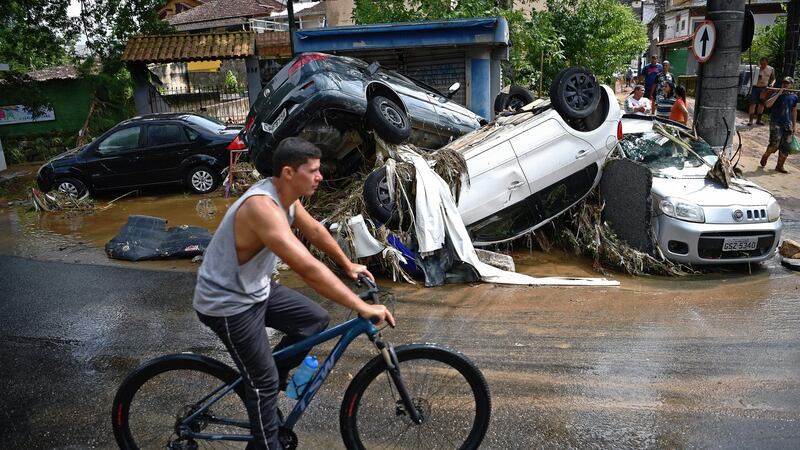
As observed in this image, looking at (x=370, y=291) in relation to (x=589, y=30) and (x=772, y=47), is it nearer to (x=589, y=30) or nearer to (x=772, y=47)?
(x=589, y=30)

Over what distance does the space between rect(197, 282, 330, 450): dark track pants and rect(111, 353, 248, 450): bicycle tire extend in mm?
207

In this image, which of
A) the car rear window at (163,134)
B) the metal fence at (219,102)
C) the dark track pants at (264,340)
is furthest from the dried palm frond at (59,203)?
the dark track pants at (264,340)

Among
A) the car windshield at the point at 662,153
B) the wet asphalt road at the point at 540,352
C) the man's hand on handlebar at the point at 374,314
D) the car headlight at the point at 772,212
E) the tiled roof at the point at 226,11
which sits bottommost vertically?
the wet asphalt road at the point at 540,352

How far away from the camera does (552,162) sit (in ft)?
23.4

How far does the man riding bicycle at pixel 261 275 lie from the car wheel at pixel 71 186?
10.3m

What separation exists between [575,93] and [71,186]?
372 inches

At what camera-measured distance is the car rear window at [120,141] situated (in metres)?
11.8

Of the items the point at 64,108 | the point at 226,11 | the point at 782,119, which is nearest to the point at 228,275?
the point at 782,119

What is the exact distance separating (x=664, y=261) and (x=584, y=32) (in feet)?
47.3

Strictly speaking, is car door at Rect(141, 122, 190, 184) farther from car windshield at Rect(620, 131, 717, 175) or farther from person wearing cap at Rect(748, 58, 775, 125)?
person wearing cap at Rect(748, 58, 775, 125)

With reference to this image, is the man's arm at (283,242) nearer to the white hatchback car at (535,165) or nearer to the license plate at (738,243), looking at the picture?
the white hatchback car at (535,165)

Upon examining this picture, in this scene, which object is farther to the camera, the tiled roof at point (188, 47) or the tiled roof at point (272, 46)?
the tiled roof at point (272, 46)

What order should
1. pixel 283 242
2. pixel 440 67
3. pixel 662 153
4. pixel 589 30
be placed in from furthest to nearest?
1. pixel 589 30
2. pixel 440 67
3. pixel 662 153
4. pixel 283 242

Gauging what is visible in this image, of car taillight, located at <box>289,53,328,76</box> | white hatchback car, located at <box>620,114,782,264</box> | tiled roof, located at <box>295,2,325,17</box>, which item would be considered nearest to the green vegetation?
white hatchback car, located at <box>620,114,782,264</box>
